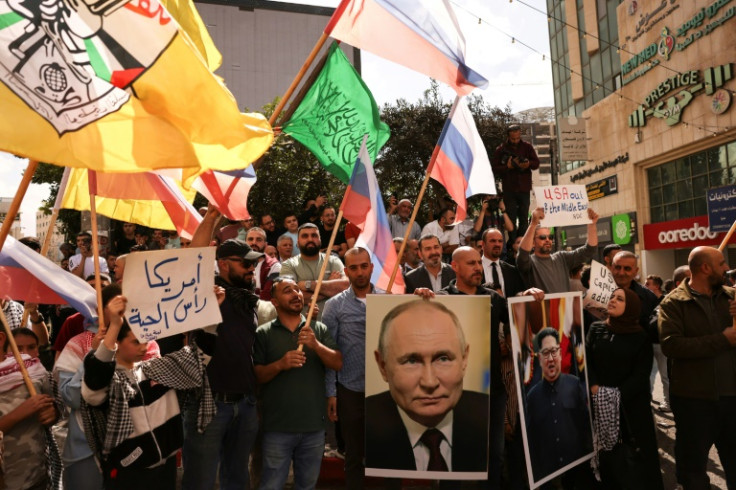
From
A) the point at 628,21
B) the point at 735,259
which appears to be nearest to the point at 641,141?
the point at 628,21

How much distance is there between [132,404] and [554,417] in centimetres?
302

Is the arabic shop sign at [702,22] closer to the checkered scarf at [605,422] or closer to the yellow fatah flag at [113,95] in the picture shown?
the checkered scarf at [605,422]

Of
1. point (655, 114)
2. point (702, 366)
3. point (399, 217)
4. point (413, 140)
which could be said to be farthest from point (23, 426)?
point (655, 114)

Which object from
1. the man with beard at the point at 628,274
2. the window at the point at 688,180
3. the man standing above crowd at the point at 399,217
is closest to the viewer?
the man with beard at the point at 628,274

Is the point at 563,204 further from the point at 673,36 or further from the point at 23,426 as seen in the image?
the point at 673,36

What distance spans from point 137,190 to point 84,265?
4.48 metres

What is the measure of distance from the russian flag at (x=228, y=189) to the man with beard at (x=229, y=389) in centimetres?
16

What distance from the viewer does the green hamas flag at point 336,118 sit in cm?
539

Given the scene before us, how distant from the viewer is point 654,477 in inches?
177

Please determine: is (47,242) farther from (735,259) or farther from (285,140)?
(735,259)

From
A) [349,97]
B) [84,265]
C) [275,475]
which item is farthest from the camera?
[84,265]

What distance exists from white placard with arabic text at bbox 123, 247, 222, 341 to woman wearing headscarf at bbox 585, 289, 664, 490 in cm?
316

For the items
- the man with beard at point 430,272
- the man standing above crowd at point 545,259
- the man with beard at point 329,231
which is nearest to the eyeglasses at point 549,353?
the man with beard at point 430,272

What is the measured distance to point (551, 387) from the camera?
4.49 meters
